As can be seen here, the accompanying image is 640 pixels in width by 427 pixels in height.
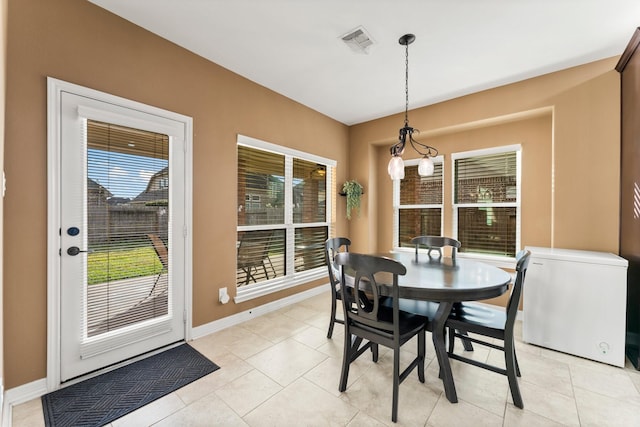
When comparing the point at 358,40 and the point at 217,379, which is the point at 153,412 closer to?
the point at 217,379

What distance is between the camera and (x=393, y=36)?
237 centimetres

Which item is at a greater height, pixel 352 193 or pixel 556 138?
pixel 556 138

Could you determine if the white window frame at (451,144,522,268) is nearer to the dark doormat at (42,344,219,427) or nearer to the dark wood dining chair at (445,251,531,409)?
the dark wood dining chair at (445,251,531,409)

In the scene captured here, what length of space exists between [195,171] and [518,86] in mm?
3715

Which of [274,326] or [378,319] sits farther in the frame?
[274,326]

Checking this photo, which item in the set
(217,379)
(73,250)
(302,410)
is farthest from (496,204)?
(73,250)

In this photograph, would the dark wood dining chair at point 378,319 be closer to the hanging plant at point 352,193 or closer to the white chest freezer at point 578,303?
the white chest freezer at point 578,303

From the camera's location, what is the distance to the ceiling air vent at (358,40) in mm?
2312

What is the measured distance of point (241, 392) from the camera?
1.93m

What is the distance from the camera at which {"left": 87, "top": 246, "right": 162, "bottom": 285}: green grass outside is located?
2.08 m

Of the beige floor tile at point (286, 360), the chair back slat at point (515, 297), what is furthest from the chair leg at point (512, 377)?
the beige floor tile at point (286, 360)

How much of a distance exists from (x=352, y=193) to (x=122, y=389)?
3545 mm

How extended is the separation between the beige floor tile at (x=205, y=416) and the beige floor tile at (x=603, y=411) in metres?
2.18

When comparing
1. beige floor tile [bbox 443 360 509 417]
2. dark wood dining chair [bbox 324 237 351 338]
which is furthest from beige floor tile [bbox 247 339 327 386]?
beige floor tile [bbox 443 360 509 417]
